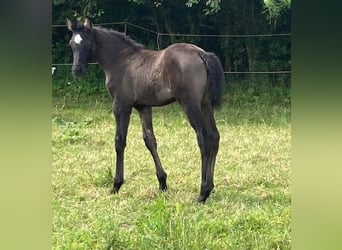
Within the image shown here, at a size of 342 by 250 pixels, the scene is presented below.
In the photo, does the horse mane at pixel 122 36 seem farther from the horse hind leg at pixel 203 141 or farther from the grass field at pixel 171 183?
the horse hind leg at pixel 203 141

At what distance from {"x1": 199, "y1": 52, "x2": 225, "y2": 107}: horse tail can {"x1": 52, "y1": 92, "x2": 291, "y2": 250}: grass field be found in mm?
260

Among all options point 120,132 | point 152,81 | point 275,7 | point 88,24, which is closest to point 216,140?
point 152,81

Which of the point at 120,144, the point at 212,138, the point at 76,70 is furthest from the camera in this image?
the point at 120,144

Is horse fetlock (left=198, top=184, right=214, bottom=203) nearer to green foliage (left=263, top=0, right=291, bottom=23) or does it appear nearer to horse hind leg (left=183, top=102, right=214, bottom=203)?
horse hind leg (left=183, top=102, right=214, bottom=203)

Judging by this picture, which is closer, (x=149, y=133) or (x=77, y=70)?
(x=77, y=70)

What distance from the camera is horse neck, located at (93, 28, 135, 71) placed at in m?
3.35

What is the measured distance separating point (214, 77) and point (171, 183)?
0.71 metres

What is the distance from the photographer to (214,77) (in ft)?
9.88

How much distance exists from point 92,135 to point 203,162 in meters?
1.00

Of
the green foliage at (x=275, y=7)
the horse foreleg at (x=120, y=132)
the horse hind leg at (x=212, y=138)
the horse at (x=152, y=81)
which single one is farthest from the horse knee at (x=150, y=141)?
the green foliage at (x=275, y=7)

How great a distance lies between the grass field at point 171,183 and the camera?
2.17 m

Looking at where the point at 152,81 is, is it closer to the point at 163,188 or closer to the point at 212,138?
the point at 212,138
